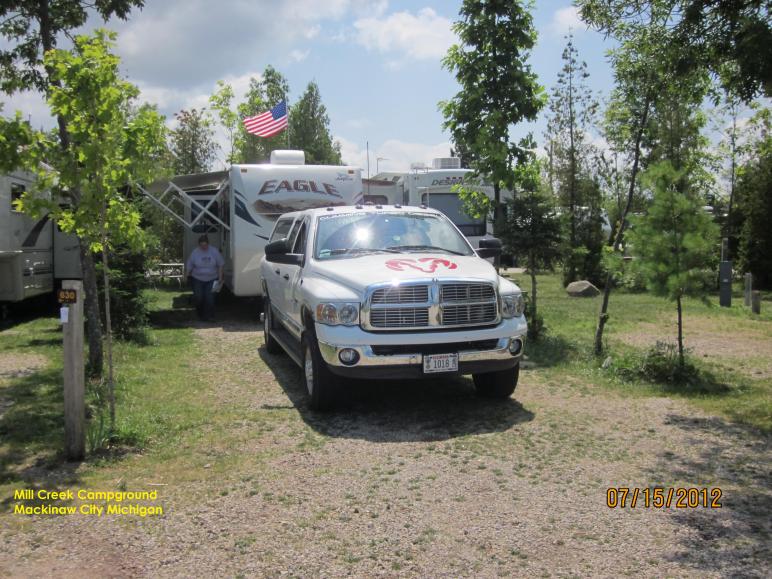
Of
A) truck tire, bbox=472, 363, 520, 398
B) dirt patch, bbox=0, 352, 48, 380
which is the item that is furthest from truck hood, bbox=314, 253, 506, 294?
dirt patch, bbox=0, 352, 48, 380

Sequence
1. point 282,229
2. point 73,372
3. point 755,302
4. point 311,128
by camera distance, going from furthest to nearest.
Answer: point 311,128
point 755,302
point 282,229
point 73,372

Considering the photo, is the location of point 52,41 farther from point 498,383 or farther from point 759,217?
point 759,217

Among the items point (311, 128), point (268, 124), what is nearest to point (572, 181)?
point (268, 124)

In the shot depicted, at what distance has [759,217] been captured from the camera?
19.8 metres

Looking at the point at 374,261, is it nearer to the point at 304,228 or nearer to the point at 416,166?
the point at 304,228

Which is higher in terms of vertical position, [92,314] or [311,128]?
[311,128]

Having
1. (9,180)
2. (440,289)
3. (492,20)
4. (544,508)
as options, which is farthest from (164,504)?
(9,180)

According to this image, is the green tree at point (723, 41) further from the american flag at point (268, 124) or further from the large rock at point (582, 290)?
the american flag at point (268, 124)

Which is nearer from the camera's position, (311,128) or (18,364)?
(18,364)

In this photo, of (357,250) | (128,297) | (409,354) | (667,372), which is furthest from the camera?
(128,297)

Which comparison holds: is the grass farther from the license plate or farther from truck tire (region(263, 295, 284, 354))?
truck tire (region(263, 295, 284, 354))

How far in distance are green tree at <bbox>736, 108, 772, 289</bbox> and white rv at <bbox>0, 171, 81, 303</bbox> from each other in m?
17.5

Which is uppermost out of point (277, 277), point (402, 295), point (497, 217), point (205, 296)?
point (497, 217)

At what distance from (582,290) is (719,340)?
7499 mm
